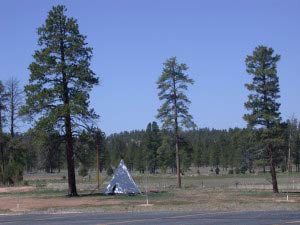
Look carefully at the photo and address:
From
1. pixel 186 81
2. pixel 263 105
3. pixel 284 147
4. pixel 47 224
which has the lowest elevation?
pixel 47 224

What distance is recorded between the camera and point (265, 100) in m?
45.6

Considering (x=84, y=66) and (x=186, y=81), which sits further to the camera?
(x=186, y=81)

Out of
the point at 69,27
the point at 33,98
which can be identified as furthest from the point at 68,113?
the point at 69,27

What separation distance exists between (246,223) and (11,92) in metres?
52.6

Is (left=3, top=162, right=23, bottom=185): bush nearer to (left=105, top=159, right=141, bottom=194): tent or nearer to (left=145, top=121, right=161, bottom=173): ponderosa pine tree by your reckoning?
(left=105, top=159, right=141, bottom=194): tent

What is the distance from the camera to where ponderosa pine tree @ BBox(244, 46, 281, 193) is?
147ft

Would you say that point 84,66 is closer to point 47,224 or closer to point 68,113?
point 68,113

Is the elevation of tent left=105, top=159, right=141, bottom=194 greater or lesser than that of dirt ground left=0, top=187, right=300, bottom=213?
greater

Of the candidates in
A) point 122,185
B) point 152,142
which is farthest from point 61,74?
point 152,142

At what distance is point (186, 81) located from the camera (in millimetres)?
57719

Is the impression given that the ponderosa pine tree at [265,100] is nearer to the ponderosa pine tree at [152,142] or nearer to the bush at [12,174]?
the bush at [12,174]

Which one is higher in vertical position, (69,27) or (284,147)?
(69,27)

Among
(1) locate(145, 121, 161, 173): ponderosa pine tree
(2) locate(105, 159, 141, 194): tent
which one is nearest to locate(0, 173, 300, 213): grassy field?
(2) locate(105, 159, 141, 194): tent

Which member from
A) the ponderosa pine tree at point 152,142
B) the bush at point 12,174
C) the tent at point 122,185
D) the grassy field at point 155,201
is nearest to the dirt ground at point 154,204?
the grassy field at point 155,201
